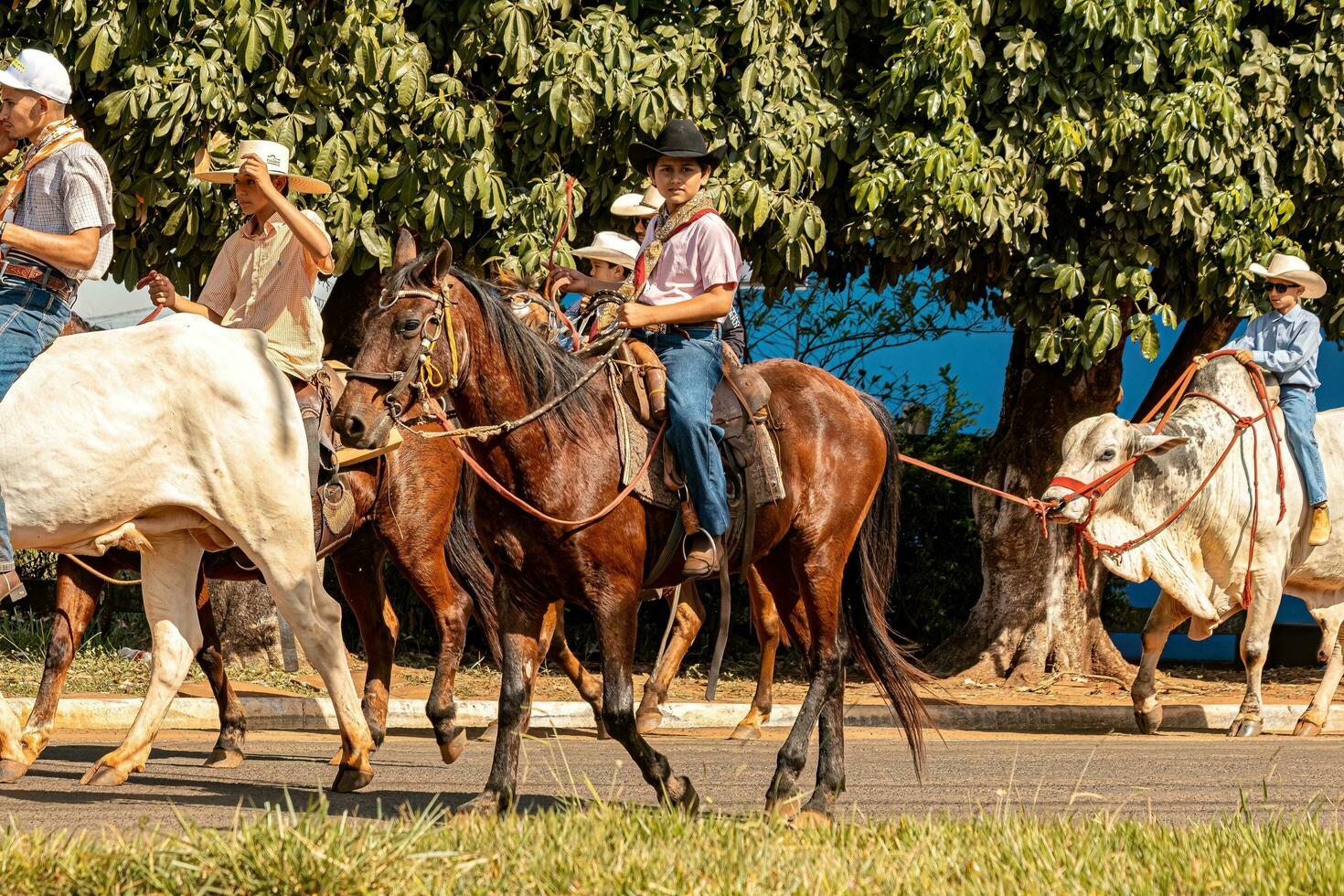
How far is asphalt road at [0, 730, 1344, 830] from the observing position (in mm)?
6785

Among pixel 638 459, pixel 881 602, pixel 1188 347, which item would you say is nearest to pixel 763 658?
pixel 881 602

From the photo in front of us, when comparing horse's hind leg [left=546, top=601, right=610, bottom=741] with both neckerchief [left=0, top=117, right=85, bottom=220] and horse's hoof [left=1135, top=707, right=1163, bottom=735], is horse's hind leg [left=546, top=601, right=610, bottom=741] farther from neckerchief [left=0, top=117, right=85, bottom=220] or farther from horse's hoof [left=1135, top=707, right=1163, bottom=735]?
neckerchief [left=0, top=117, right=85, bottom=220]

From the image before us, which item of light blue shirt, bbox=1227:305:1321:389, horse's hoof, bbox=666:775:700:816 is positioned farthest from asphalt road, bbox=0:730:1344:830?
light blue shirt, bbox=1227:305:1321:389

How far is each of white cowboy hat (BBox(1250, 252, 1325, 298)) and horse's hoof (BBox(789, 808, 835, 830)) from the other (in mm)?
6930

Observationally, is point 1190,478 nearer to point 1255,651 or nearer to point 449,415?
point 1255,651

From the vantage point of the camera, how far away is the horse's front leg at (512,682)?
21.1 feet

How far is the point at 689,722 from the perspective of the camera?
12.2m

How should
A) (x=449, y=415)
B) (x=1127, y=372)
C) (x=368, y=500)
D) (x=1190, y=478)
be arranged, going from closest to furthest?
(x=449, y=415), (x=368, y=500), (x=1190, y=478), (x=1127, y=372)

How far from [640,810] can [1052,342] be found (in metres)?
8.66

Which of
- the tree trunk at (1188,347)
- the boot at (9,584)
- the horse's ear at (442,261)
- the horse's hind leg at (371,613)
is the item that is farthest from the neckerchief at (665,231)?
the tree trunk at (1188,347)

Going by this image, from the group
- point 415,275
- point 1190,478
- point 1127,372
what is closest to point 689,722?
point 1190,478

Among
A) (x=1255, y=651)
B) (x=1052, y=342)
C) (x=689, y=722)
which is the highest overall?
(x=1052, y=342)

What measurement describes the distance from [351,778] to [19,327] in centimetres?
235

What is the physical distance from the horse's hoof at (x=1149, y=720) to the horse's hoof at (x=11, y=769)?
8.02 m
